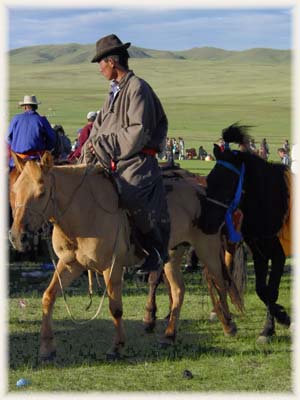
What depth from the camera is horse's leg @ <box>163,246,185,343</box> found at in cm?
812

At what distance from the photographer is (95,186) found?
24.1 ft

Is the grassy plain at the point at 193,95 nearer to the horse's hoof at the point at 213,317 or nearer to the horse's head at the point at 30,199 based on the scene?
Answer: the horse's hoof at the point at 213,317

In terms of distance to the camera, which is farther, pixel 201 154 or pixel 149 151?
pixel 201 154

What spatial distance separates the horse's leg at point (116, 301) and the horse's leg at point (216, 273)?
1307 mm

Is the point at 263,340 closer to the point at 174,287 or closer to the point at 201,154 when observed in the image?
the point at 174,287

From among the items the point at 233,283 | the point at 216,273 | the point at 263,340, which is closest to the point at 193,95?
the point at 233,283

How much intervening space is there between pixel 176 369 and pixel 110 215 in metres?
1.44

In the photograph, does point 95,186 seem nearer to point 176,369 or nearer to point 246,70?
point 176,369

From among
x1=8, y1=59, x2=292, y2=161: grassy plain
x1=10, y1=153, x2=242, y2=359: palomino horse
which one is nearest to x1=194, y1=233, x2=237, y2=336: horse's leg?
x1=10, y1=153, x2=242, y2=359: palomino horse

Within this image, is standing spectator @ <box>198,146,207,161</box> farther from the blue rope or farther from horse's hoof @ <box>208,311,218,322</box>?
the blue rope

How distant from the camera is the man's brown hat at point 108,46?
7.36 metres

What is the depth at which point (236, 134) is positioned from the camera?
8367 millimetres

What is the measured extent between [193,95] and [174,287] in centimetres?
10903

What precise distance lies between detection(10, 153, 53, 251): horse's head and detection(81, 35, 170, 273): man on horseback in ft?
2.37
